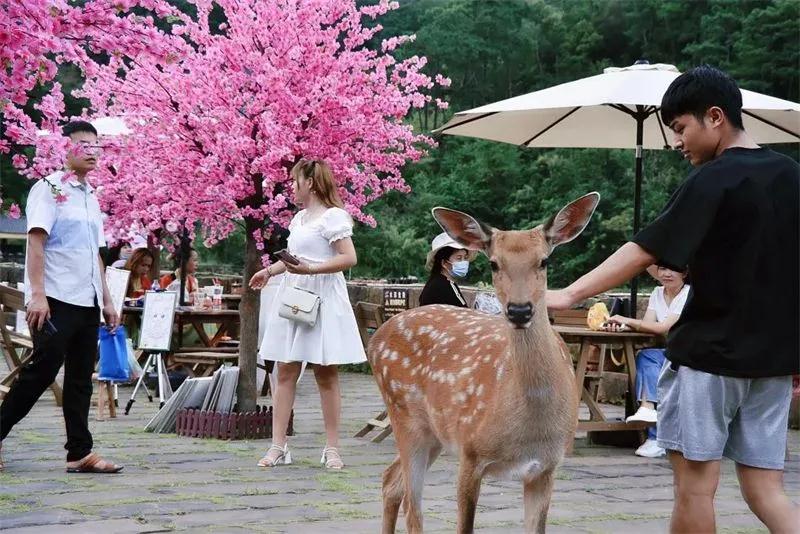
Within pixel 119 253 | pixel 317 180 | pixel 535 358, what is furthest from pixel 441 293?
pixel 119 253

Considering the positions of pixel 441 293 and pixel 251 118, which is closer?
pixel 441 293

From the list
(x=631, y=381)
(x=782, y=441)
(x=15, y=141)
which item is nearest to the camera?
(x=782, y=441)

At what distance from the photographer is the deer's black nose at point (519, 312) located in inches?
169

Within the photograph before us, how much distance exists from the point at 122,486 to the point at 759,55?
3587 cm

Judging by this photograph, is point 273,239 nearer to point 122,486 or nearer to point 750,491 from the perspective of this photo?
point 122,486

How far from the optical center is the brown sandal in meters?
7.36

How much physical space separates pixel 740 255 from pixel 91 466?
470 centimetres

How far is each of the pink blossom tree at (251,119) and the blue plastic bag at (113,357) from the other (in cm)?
133

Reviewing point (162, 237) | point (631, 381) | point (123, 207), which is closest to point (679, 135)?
point (631, 381)

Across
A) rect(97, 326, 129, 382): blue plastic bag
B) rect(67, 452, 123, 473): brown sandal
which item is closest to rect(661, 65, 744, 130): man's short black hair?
rect(67, 452, 123, 473): brown sandal

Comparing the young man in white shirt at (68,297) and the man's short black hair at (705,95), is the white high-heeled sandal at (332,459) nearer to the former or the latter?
the young man in white shirt at (68,297)

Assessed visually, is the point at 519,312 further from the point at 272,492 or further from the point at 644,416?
the point at 644,416

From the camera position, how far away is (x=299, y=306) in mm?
7969

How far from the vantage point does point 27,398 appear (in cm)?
720
